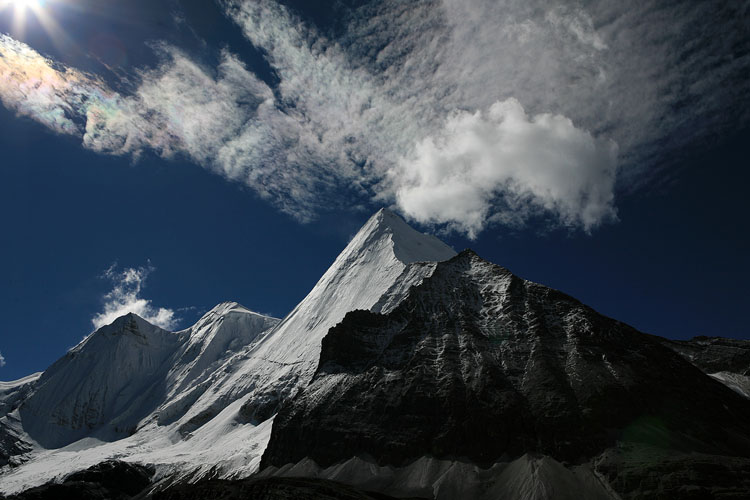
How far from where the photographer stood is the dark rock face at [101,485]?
126m

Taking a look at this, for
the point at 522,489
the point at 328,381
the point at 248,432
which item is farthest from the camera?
the point at 248,432

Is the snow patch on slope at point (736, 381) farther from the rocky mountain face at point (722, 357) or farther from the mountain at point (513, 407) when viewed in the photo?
the mountain at point (513, 407)

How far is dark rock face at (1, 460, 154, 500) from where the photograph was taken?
12606 cm

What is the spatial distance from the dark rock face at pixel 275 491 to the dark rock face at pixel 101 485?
2062 inches

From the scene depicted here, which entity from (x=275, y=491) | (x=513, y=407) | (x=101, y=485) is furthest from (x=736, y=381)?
(x=101, y=485)

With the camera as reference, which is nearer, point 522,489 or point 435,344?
point 522,489

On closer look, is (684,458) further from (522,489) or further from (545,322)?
(545,322)

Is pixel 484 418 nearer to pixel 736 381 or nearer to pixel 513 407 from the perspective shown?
pixel 513 407

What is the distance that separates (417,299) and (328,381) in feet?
115

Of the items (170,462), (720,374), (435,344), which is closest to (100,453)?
(170,462)

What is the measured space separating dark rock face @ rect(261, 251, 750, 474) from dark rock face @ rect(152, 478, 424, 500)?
66.3ft

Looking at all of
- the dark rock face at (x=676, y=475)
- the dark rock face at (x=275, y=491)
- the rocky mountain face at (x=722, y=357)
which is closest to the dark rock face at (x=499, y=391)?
the dark rock face at (x=676, y=475)

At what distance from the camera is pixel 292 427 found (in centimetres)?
12094

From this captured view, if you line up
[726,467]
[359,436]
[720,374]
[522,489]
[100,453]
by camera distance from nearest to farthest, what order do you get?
[726,467]
[522,489]
[359,436]
[720,374]
[100,453]
